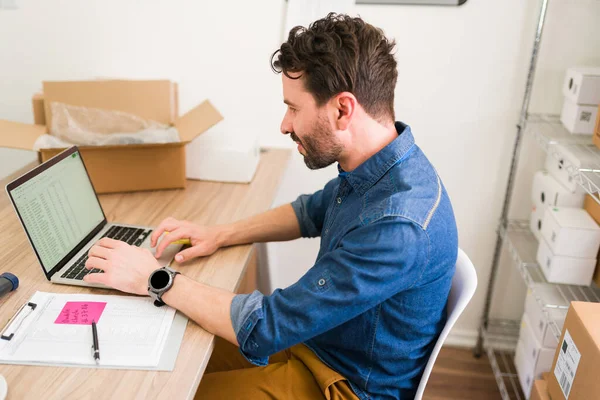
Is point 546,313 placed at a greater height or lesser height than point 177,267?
lesser

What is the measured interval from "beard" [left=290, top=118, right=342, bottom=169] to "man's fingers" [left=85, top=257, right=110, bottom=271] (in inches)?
19.0

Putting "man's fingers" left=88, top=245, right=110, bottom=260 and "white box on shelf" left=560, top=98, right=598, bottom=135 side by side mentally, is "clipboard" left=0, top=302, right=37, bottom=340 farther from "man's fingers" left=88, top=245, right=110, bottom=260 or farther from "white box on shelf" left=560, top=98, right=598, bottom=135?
"white box on shelf" left=560, top=98, right=598, bottom=135

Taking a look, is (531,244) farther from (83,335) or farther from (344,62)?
(83,335)

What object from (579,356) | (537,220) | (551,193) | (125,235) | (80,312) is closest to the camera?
(80,312)

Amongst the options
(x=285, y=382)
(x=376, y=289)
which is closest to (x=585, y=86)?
(x=376, y=289)

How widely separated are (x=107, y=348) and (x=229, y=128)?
111 cm

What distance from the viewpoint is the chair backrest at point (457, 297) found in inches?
40.9

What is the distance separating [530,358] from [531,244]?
431 mm

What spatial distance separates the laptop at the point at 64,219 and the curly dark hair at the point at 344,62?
1.81 ft

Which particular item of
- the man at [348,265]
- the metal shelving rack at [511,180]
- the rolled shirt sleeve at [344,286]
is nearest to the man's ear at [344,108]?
the man at [348,265]

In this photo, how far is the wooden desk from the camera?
0.87 meters

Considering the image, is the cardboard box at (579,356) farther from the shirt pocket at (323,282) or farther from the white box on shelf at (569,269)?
the shirt pocket at (323,282)

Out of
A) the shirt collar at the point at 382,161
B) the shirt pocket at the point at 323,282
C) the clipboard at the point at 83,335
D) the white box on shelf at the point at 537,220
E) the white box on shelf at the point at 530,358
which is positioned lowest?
the white box on shelf at the point at 530,358

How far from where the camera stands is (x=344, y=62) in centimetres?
107
